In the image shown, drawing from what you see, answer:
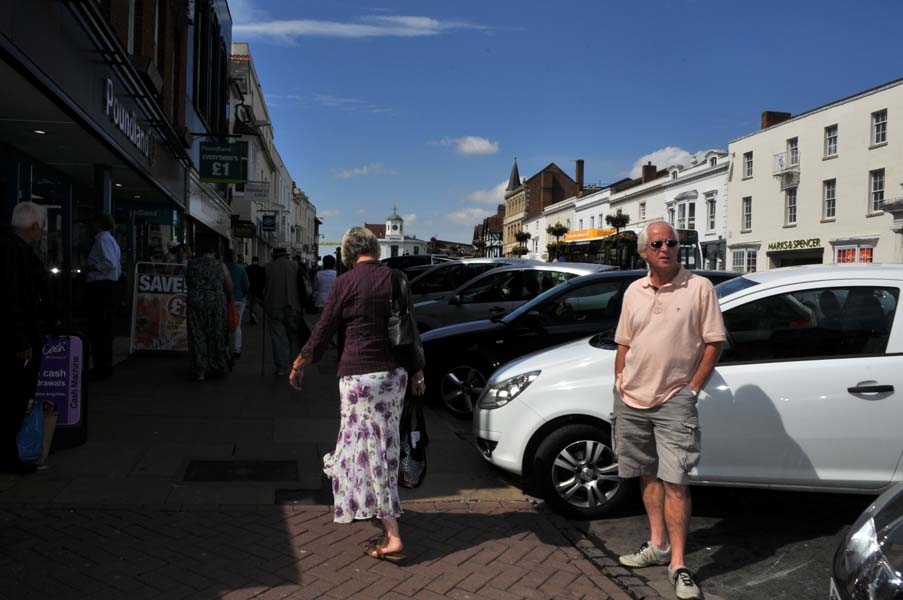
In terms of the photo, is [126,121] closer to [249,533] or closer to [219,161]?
[249,533]

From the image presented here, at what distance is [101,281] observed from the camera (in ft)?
29.2

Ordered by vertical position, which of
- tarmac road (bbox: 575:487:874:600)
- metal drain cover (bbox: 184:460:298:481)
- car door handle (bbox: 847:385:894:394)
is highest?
car door handle (bbox: 847:385:894:394)

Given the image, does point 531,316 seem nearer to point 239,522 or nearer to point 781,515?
point 781,515

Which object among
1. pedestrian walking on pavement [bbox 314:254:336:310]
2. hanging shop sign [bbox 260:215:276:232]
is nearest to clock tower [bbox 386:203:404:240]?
hanging shop sign [bbox 260:215:276:232]

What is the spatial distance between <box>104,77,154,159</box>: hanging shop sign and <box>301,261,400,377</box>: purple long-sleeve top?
6.94m

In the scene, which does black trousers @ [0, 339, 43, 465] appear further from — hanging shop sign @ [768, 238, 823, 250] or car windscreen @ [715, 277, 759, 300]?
hanging shop sign @ [768, 238, 823, 250]

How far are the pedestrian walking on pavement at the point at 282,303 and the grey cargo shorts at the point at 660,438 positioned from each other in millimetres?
6695

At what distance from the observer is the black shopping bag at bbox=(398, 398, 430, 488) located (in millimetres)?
4406

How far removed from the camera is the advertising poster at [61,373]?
5.89 metres

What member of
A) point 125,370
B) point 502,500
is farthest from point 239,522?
point 125,370

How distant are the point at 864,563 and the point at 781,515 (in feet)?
8.97

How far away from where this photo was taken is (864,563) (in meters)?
2.64

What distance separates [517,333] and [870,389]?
3819mm

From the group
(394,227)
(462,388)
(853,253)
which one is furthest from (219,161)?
(394,227)
